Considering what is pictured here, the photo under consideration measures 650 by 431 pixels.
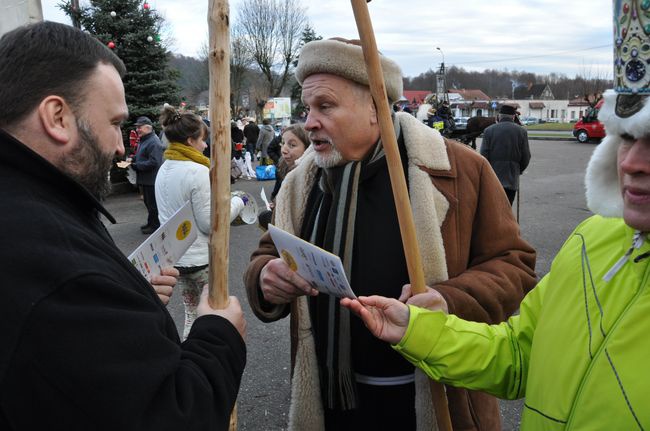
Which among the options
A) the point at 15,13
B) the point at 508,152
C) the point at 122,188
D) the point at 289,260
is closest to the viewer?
the point at 289,260

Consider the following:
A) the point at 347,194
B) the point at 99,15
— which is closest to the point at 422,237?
the point at 347,194

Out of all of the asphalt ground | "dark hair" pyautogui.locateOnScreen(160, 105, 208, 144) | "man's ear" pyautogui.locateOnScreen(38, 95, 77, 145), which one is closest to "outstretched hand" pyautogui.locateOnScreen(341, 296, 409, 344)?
"man's ear" pyautogui.locateOnScreen(38, 95, 77, 145)

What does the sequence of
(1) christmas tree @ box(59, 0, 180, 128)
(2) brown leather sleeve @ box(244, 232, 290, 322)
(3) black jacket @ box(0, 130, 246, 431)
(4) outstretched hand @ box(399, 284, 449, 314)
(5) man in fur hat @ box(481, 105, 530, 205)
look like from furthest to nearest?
1. (1) christmas tree @ box(59, 0, 180, 128)
2. (5) man in fur hat @ box(481, 105, 530, 205)
3. (2) brown leather sleeve @ box(244, 232, 290, 322)
4. (4) outstretched hand @ box(399, 284, 449, 314)
5. (3) black jacket @ box(0, 130, 246, 431)

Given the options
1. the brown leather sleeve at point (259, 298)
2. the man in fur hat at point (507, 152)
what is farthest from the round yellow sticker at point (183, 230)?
the man in fur hat at point (507, 152)

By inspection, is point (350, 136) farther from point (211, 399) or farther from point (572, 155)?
point (572, 155)

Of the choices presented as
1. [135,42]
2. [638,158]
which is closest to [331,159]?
[638,158]

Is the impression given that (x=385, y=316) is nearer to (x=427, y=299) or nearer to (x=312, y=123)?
(x=427, y=299)

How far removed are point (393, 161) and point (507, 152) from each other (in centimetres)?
631

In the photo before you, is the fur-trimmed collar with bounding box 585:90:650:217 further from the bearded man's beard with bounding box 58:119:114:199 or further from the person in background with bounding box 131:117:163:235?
the person in background with bounding box 131:117:163:235

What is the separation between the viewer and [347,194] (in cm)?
189

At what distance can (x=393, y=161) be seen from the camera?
55.2 inches

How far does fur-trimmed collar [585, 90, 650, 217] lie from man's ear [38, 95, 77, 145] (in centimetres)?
125

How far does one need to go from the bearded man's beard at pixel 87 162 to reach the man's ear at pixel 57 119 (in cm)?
2

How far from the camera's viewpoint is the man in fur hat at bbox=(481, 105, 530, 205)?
7.19 meters
